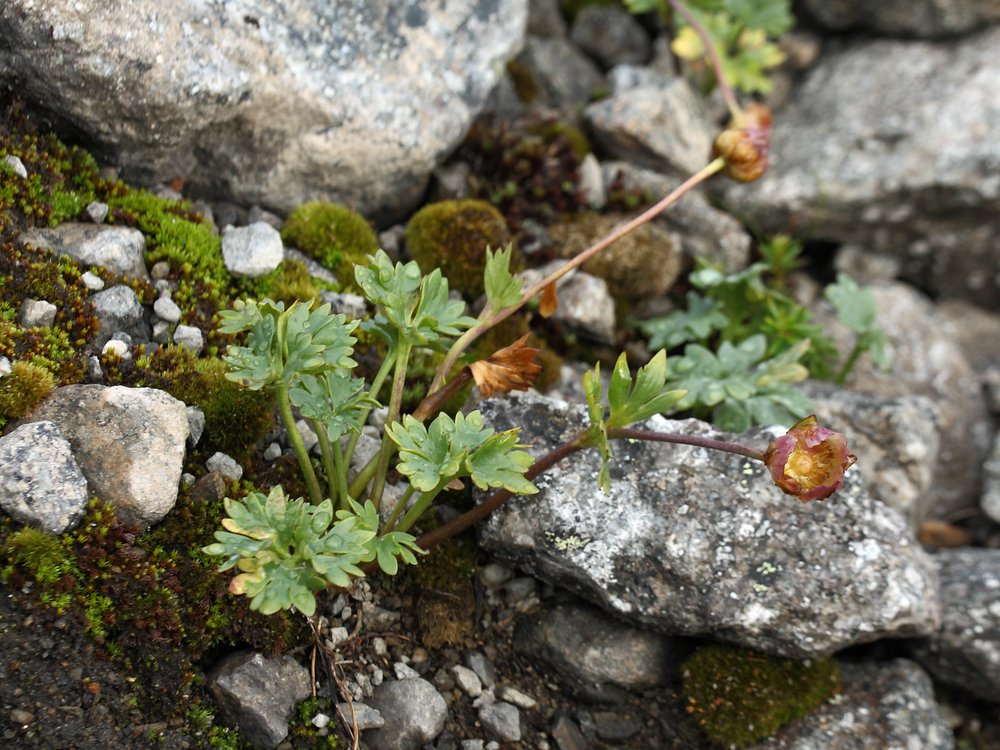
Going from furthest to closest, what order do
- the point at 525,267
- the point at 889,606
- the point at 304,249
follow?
the point at 525,267 < the point at 304,249 < the point at 889,606

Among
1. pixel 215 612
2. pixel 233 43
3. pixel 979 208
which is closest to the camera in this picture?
pixel 215 612

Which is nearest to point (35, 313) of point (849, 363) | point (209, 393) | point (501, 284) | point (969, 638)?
point (209, 393)

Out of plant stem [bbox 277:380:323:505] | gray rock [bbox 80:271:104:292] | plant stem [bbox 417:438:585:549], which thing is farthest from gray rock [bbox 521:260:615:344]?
gray rock [bbox 80:271:104:292]

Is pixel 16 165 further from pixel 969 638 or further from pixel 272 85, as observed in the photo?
pixel 969 638

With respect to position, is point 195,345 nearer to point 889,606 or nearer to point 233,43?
point 233,43

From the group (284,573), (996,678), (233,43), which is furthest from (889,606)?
(233,43)

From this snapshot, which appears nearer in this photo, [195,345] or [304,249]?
[195,345]

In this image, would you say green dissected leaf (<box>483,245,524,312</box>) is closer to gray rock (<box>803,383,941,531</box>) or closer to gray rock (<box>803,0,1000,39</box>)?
gray rock (<box>803,383,941,531</box>)

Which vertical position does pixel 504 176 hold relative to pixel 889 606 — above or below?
above
